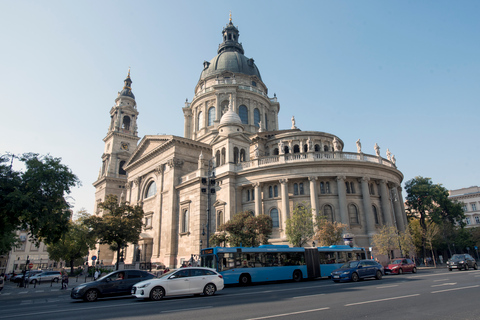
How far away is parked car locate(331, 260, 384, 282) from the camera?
61.2 feet

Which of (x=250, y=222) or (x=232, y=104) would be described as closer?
(x=250, y=222)

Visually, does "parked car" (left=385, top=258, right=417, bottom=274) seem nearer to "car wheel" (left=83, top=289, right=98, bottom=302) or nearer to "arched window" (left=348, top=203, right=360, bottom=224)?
"arched window" (left=348, top=203, right=360, bottom=224)

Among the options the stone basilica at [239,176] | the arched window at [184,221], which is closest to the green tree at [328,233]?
the stone basilica at [239,176]

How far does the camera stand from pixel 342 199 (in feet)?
109

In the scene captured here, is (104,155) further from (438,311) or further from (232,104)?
(438,311)

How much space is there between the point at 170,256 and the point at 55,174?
19.9 meters

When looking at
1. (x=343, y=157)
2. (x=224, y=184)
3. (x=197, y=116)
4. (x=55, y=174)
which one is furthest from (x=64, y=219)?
(x=197, y=116)

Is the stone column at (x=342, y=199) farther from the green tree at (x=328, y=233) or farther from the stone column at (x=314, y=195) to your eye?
the stone column at (x=314, y=195)

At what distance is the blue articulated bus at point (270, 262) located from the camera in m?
20.2

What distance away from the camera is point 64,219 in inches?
921

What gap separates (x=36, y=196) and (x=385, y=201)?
32865 mm

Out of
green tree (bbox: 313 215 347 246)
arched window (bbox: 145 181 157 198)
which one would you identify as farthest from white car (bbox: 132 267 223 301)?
arched window (bbox: 145 181 157 198)

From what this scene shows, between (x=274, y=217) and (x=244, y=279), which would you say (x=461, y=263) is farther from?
(x=244, y=279)

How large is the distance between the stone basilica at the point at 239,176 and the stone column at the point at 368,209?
105 mm
